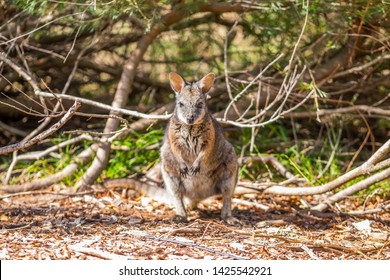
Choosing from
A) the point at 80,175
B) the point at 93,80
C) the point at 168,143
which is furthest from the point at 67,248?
the point at 93,80

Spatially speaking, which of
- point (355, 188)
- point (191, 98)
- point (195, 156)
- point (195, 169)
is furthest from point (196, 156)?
point (355, 188)

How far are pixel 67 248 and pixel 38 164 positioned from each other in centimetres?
268

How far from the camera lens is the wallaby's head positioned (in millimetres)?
5801

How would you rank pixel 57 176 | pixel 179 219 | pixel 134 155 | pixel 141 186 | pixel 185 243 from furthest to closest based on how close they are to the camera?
pixel 134 155, pixel 57 176, pixel 141 186, pixel 179 219, pixel 185 243

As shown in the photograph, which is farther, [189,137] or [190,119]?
[189,137]

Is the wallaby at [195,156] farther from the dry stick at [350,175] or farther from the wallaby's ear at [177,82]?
the dry stick at [350,175]

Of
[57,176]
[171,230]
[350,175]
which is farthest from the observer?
[57,176]

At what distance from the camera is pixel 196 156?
239 inches

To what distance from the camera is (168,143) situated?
6.18 m

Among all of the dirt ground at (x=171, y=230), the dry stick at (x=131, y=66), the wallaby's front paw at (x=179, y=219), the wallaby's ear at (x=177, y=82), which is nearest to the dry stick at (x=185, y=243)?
the dirt ground at (x=171, y=230)

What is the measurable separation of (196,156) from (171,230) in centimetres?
101

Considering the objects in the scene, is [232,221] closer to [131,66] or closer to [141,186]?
[141,186]

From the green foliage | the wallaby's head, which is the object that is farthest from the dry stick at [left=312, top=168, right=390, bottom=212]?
the green foliage

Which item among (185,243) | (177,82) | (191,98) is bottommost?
(185,243)
